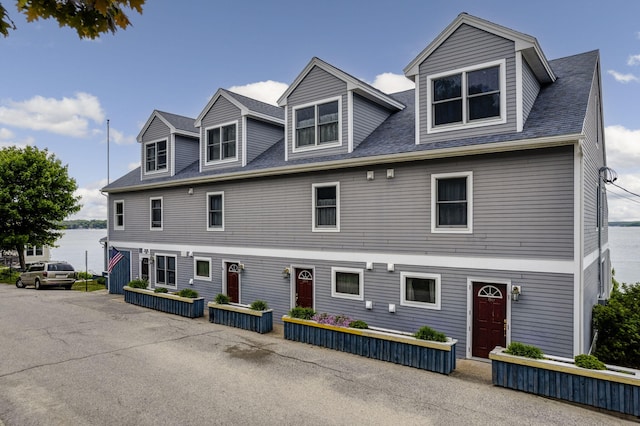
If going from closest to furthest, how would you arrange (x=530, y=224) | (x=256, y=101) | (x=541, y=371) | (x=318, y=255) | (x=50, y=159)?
1. (x=541, y=371)
2. (x=530, y=224)
3. (x=318, y=255)
4. (x=256, y=101)
5. (x=50, y=159)

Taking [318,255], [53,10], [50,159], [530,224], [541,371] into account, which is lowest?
[541,371]

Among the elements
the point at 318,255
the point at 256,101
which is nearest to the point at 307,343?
the point at 318,255

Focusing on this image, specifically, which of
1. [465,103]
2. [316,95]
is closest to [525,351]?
[465,103]

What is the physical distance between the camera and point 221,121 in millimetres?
17312

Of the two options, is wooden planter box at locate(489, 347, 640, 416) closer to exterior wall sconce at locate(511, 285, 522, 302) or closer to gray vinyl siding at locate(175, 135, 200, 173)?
exterior wall sconce at locate(511, 285, 522, 302)

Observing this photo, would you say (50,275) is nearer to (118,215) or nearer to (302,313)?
(118,215)

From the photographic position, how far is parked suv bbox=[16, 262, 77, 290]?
2405 cm

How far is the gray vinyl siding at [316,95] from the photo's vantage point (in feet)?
44.0

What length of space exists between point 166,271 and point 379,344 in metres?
13.2

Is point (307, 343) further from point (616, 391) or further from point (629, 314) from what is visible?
point (629, 314)

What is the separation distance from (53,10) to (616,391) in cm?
1062

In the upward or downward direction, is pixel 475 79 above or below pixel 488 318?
above

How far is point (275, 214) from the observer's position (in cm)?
1509

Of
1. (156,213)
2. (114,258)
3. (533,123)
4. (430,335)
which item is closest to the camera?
(430,335)
